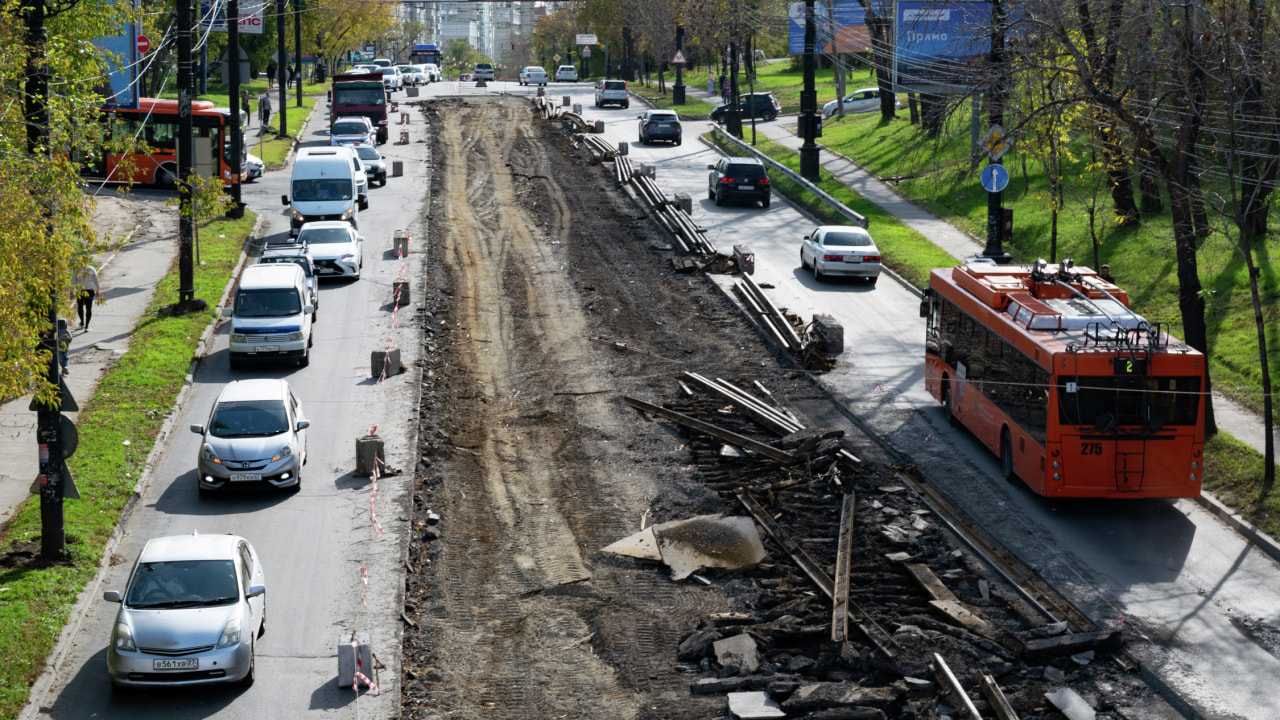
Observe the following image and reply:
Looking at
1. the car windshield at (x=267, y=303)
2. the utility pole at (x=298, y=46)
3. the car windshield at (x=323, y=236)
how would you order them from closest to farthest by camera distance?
the car windshield at (x=267, y=303)
the car windshield at (x=323, y=236)
the utility pole at (x=298, y=46)

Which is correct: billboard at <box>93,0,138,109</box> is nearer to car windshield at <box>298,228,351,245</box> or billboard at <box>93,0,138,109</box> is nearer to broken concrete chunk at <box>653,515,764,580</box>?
car windshield at <box>298,228,351,245</box>

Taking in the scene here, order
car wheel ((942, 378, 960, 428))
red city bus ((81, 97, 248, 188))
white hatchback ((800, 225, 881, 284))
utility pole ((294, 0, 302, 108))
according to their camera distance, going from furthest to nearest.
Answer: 1. utility pole ((294, 0, 302, 108))
2. red city bus ((81, 97, 248, 188))
3. white hatchback ((800, 225, 881, 284))
4. car wheel ((942, 378, 960, 428))

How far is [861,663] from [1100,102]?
38.4 ft

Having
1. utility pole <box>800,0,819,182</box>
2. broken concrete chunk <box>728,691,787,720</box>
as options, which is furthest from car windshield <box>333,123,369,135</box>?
broken concrete chunk <box>728,691,787,720</box>

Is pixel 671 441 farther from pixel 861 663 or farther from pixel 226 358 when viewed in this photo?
pixel 226 358

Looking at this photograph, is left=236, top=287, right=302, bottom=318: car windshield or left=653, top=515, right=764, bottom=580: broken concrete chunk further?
left=236, top=287, right=302, bottom=318: car windshield

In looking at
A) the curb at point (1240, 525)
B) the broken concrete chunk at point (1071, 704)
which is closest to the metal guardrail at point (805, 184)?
the curb at point (1240, 525)

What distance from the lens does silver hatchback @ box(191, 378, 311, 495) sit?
20734mm

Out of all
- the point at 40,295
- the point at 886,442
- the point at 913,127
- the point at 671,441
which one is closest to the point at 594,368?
the point at 671,441

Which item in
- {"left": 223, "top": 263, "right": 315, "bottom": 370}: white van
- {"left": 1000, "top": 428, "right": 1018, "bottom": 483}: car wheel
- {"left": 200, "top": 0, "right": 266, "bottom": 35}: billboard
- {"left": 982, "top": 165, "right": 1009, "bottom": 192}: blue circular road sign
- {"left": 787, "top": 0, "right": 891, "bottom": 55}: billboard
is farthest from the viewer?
{"left": 787, "top": 0, "right": 891, "bottom": 55}: billboard

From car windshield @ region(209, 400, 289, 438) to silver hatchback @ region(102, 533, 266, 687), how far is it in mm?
5531

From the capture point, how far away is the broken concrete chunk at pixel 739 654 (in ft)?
48.2

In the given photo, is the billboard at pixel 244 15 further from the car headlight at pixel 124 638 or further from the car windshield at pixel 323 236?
the car headlight at pixel 124 638

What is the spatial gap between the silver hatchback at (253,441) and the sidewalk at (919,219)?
1648 centimetres
